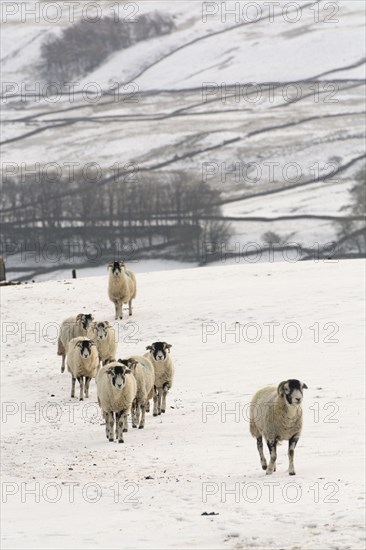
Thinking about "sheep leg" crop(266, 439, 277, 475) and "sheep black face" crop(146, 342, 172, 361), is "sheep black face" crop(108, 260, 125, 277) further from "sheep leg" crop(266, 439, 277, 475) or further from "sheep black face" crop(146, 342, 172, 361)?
"sheep leg" crop(266, 439, 277, 475)

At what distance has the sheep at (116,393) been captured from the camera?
2117cm

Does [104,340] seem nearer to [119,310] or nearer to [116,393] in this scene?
[116,393]

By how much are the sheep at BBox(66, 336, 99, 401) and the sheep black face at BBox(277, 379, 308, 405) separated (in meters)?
8.42

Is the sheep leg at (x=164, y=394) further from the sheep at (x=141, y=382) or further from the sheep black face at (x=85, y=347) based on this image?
the sheep black face at (x=85, y=347)

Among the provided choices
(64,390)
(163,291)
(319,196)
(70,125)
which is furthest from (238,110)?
(64,390)

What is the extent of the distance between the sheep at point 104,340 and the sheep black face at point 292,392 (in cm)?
1003

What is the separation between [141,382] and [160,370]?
5.31ft

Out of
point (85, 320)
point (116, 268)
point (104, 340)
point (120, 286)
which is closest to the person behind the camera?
point (104, 340)

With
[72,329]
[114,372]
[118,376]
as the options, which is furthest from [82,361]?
[118,376]

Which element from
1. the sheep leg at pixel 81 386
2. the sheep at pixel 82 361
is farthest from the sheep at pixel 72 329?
the sheep leg at pixel 81 386

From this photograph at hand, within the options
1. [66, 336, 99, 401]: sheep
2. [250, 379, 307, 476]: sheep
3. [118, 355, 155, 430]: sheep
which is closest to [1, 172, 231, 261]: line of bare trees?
[66, 336, 99, 401]: sheep

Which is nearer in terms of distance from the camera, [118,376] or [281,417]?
[281,417]

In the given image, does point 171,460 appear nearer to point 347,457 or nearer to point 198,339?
point 347,457

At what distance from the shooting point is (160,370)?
23.9 m
